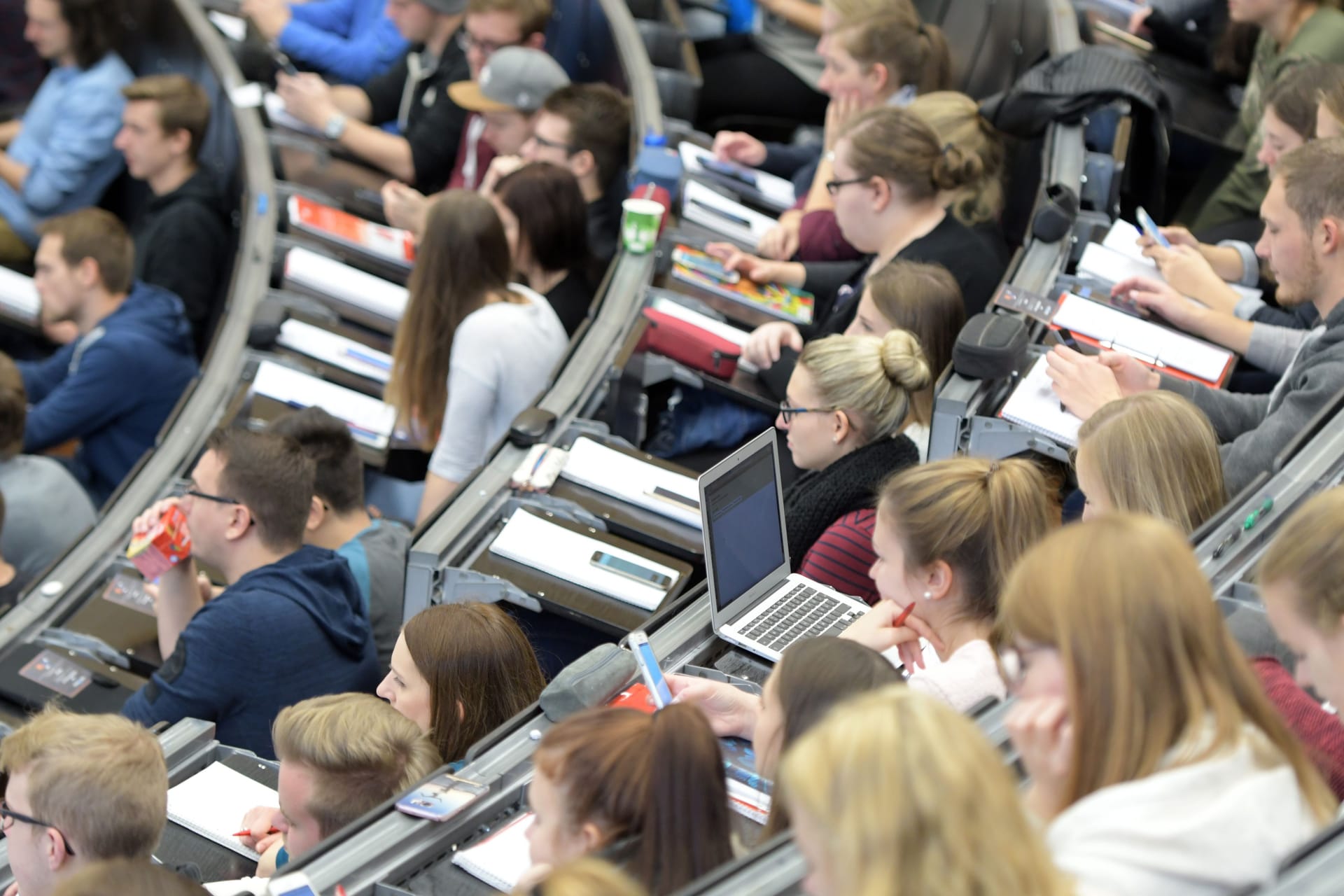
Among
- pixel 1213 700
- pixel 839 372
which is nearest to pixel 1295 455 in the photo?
pixel 839 372

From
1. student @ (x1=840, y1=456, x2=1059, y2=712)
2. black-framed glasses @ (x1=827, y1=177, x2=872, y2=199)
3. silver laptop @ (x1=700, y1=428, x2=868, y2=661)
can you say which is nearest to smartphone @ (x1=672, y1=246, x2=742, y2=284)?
black-framed glasses @ (x1=827, y1=177, x2=872, y2=199)

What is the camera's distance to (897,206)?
147 inches

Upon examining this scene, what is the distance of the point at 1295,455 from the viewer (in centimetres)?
246

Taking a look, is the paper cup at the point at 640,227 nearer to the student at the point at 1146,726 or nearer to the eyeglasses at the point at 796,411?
the eyeglasses at the point at 796,411

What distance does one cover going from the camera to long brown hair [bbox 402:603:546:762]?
94.7 inches

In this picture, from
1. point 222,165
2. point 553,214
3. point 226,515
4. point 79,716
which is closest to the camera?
point 79,716

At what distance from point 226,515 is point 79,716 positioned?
0.94 m

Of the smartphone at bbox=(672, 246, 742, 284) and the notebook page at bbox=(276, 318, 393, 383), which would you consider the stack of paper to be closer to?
the notebook page at bbox=(276, 318, 393, 383)

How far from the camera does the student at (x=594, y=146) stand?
459 cm

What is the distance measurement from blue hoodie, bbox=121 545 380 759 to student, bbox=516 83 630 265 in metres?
1.86

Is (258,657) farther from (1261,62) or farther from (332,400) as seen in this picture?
(1261,62)

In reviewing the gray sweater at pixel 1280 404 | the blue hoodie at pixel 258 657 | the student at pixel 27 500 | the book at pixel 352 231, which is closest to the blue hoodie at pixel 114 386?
the student at pixel 27 500

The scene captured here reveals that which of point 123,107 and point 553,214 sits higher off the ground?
point 553,214

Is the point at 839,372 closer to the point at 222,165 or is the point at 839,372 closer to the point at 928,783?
the point at 928,783
